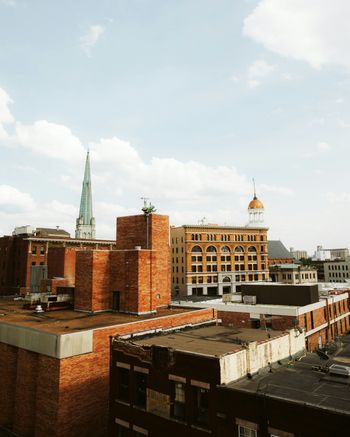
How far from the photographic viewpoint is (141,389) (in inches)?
754

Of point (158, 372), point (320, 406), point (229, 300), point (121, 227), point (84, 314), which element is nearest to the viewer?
point (320, 406)

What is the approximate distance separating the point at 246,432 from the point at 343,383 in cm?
502

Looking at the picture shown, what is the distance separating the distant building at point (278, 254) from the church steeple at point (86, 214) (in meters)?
99.4

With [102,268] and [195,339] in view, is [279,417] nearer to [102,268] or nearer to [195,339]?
[195,339]

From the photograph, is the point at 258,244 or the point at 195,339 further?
the point at 258,244

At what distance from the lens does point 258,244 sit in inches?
3841

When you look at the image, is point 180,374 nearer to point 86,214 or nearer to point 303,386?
point 303,386

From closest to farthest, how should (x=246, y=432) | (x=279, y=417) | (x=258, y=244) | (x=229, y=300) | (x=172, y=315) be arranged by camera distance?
(x=279, y=417)
(x=246, y=432)
(x=172, y=315)
(x=229, y=300)
(x=258, y=244)

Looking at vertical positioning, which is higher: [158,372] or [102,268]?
[102,268]

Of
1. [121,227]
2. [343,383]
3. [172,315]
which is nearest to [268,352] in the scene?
[343,383]

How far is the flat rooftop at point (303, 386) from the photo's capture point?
43.4ft

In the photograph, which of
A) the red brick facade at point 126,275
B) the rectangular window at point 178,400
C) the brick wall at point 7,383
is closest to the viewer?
the rectangular window at point 178,400

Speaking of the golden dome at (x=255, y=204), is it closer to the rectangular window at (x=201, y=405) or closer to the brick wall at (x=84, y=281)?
the brick wall at (x=84, y=281)

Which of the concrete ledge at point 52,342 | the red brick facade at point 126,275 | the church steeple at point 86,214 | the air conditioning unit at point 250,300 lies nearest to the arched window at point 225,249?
the air conditioning unit at point 250,300
